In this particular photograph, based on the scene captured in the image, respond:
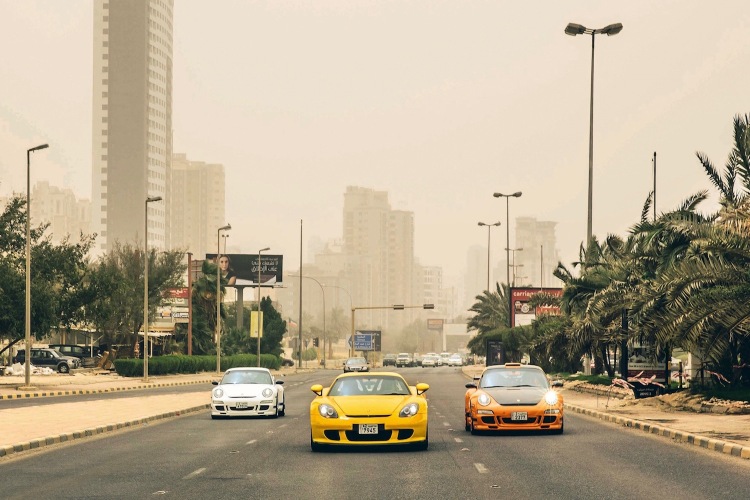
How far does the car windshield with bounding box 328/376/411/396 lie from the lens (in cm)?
2088

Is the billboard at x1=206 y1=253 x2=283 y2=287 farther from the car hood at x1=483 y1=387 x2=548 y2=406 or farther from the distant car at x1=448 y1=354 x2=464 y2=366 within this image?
the car hood at x1=483 y1=387 x2=548 y2=406

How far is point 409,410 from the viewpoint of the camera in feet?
65.0

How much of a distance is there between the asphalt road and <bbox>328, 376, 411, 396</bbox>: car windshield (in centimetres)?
108

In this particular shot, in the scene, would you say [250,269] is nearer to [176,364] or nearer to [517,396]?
[176,364]

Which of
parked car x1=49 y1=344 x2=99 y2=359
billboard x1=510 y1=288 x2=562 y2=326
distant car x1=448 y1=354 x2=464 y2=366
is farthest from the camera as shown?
distant car x1=448 y1=354 x2=464 y2=366

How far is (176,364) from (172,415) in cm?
4607

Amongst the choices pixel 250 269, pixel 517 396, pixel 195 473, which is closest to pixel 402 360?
pixel 250 269

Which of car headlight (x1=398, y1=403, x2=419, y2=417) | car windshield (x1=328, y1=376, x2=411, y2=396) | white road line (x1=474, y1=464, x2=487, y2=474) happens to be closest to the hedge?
car windshield (x1=328, y1=376, x2=411, y2=396)

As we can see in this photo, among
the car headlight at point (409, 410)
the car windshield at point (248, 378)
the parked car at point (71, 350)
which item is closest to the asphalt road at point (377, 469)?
the car headlight at point (409, 410)

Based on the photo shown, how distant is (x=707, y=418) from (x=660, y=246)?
10.1 m

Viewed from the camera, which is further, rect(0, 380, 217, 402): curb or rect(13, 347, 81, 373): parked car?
rect(13, 347, 81, 373): parked car

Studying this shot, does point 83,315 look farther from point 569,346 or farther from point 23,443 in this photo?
point 23,443

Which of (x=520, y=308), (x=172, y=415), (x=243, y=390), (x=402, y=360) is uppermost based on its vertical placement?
(x=520, y=308)

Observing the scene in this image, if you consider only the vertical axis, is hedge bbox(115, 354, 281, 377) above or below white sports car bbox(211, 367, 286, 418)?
below
